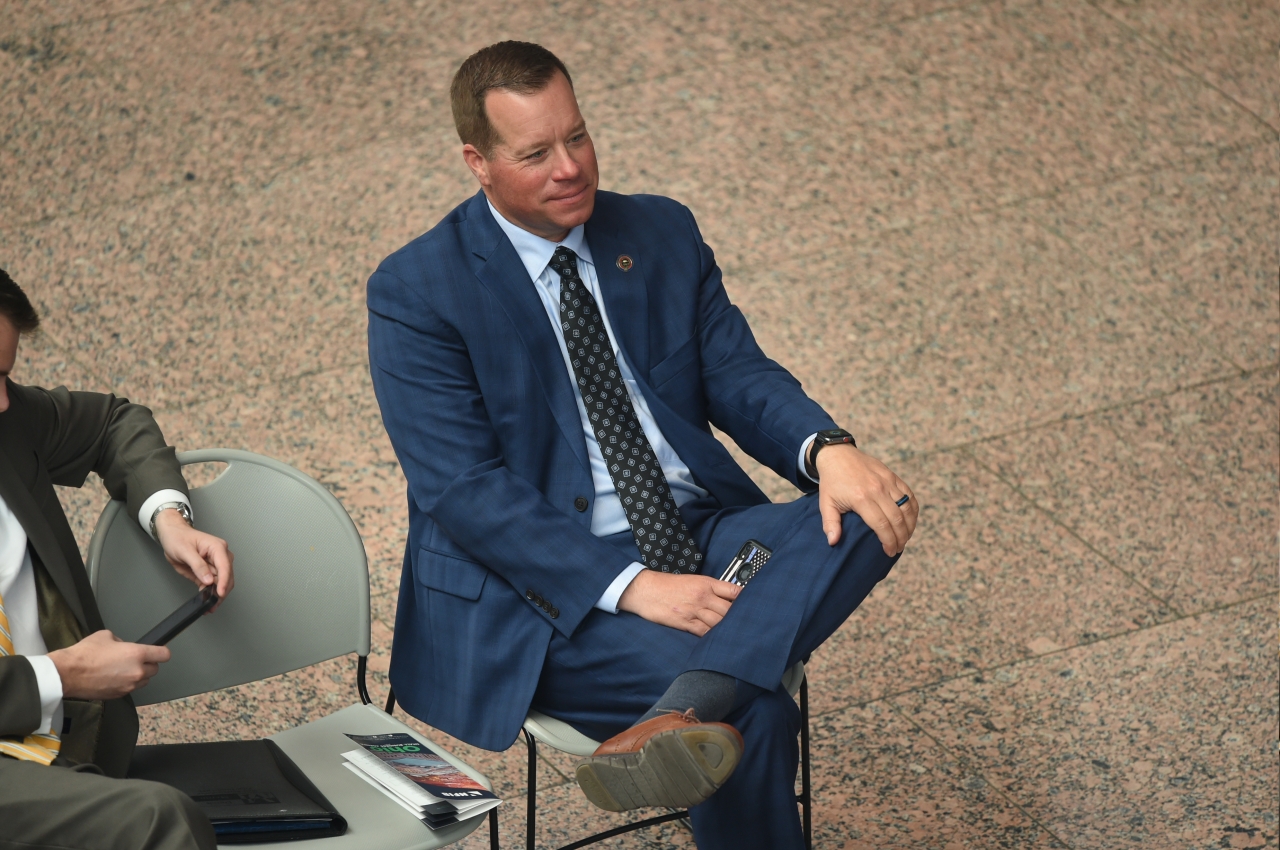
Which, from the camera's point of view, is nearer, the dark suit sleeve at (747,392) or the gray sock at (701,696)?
the gray sock at (701,696)

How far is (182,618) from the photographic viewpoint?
2188 millimetres

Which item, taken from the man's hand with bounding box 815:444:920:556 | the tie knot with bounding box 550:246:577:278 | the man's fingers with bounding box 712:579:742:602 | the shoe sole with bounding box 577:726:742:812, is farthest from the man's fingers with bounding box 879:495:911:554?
the tie knot with bounding box 550:246:577:278

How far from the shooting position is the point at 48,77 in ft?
17.1

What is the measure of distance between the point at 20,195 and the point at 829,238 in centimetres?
267

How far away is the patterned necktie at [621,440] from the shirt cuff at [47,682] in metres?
0.96

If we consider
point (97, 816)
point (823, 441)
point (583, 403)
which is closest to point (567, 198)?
point (583, 403)

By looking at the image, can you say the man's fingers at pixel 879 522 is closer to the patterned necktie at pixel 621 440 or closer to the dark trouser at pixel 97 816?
the patterned necktie at pixel 621 440

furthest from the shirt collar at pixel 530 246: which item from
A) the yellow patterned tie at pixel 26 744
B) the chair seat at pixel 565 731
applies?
the yellow patterned tie at pixel 26 744

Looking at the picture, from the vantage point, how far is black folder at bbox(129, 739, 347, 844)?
2.09 meters

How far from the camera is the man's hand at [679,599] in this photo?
2.38 meters

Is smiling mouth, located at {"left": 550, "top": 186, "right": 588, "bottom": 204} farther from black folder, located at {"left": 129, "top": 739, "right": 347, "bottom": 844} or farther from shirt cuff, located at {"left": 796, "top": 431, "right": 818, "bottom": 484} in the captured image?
black folder, located at {"left": 129, "top": 739, "right": 347, "bottom": 844}

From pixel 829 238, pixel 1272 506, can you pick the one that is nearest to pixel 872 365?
pixel 829 238

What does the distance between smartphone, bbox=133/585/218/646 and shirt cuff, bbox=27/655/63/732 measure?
0.16 m

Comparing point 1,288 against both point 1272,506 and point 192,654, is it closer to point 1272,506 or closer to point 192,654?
point 192,654
